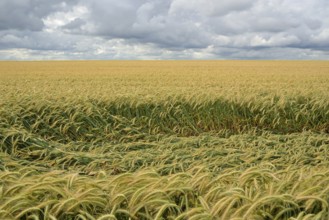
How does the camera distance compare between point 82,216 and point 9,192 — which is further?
point 9,192

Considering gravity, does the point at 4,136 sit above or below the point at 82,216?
below

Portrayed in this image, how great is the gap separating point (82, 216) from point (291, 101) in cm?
680

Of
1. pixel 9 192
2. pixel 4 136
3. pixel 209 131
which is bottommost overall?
pixel 209 131

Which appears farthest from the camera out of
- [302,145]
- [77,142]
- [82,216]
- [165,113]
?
[165,113]

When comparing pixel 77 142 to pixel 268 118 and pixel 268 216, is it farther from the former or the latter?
pixel 268 216

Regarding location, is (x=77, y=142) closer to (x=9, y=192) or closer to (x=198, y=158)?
(x=198, y=158)

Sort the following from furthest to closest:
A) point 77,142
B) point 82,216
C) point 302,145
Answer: point 77,142 → point 302,145 → point 82,216

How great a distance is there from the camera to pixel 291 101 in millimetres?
7816

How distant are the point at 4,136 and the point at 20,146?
1.01ft

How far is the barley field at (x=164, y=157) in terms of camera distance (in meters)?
1.99

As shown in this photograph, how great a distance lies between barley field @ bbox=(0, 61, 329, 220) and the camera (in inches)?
78.4

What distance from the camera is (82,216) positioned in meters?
1.86

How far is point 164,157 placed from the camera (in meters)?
4.56

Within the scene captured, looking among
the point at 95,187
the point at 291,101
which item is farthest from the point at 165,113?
the point at 95,187
